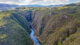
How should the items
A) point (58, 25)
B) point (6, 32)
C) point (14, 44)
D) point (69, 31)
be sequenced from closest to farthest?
point (14, 44) < point (69, 31) < point (6, 32) < point (58, 25)

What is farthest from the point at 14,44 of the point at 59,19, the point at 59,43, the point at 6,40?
the point at 59,19

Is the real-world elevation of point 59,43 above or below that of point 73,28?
below

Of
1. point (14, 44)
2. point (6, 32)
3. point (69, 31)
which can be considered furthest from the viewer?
point (6, 32)

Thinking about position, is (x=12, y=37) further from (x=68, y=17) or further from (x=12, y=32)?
(x=68, y=17)

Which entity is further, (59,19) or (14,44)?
(59,19)

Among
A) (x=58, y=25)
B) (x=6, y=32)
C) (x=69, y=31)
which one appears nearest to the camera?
(x=69, y=31)

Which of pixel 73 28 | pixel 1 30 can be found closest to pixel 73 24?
pixel 73 28

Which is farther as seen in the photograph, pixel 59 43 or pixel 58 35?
pixel 58 35

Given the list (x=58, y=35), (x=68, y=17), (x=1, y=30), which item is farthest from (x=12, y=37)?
(x=68, y=17)

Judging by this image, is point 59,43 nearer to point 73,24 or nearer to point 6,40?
point 73,24
